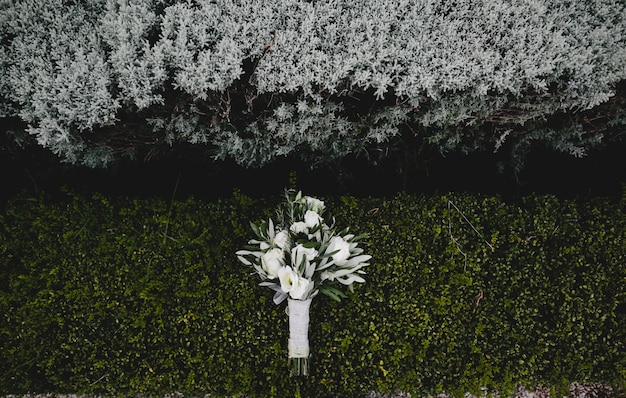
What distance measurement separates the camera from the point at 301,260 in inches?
91.9

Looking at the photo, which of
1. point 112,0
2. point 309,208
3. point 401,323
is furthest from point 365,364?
point 112,0

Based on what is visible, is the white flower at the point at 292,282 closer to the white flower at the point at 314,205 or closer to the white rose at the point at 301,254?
the white rose at the point at 301,254

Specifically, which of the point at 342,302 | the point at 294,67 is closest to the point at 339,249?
the point at 342,302

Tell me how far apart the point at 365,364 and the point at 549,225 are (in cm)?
143

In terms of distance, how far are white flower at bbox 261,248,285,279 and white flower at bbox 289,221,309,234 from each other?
14 cm

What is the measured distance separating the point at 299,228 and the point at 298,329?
0.59 metres

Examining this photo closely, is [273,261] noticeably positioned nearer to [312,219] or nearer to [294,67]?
[312,219]

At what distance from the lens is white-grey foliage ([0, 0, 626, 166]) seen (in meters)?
2.33

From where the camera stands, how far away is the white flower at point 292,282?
90.9 inches

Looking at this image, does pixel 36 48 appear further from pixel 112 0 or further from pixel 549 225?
pixel 549 225

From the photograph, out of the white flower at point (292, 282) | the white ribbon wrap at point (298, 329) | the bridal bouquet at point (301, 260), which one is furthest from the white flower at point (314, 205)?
the white ribbon wrap at point (298, 329)

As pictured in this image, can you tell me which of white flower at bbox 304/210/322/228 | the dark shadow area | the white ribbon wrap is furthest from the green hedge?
white flower at bbox 304/210/322/228

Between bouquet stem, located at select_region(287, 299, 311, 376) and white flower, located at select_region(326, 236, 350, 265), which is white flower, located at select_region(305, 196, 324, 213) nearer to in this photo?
white flower, located at select_region(326, 236, 350, 265)

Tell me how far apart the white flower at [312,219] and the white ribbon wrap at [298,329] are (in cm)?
43
